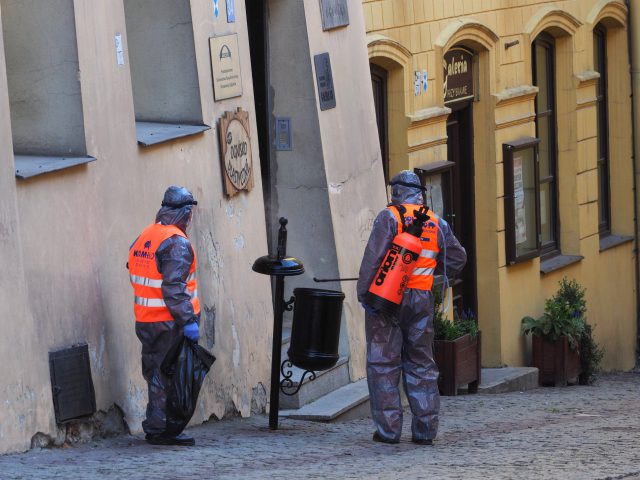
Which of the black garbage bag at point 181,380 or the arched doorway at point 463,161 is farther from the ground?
the arched doorway at point 463,161

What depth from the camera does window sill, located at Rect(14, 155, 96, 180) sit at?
8.62 m

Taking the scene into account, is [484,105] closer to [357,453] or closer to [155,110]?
[155,110]

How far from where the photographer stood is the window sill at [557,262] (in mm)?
16842

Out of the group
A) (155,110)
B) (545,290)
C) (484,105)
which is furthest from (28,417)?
(545,290)

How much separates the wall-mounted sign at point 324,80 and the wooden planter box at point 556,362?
4721mm

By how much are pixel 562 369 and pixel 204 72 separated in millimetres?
6373

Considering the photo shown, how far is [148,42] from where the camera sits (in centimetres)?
1054

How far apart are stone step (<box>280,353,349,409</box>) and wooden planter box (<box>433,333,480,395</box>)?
5.70 feet

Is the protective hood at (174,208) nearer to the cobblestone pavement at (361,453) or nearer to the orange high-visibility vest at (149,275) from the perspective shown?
the orange high-visibility vest at (149,275)

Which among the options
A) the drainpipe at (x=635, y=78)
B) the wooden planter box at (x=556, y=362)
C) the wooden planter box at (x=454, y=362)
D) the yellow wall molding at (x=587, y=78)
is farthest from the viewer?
the drainpipe at (x=635, y=78)

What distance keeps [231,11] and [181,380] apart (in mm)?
2939

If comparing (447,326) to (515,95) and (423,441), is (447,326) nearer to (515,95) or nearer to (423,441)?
(515,95)

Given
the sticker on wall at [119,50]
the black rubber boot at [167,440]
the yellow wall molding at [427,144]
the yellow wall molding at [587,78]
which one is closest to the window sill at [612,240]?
the yellow wall molding at [587,78]

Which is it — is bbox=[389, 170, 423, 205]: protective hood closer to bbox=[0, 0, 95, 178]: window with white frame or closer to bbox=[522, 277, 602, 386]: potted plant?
bbox=[0, 0, 95, 178]: window with white frame
